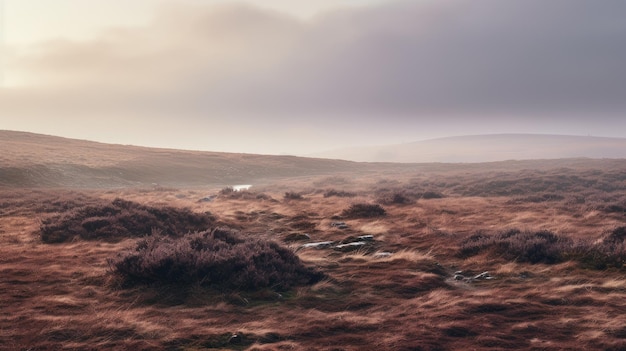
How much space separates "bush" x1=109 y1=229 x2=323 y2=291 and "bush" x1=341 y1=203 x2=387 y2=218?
10.5 m

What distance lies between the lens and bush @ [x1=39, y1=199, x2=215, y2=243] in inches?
597

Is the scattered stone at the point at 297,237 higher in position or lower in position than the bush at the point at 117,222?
lower

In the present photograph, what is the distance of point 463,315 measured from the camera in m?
7.90

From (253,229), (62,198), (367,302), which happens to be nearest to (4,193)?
(62,198)

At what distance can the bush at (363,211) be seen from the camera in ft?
69.6

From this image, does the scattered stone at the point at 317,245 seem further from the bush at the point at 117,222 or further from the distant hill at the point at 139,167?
the distant hill at the point at 139,167

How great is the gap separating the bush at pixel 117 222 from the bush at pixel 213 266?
169 inches

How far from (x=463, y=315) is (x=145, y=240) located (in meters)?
8.22

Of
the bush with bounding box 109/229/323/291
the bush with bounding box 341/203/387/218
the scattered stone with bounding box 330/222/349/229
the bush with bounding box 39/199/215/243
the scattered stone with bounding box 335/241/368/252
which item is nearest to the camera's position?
the bush with bounding box 109/229/323/291

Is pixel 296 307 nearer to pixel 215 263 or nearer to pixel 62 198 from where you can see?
pixel 215 263

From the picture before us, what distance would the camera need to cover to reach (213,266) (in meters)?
9.78

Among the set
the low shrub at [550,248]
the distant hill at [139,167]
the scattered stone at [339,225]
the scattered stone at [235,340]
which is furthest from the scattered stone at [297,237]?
the distant hill at [139,167]

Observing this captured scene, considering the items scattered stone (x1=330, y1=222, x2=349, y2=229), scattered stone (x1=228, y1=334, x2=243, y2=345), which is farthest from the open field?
scattered stone (x1=330, y1=222, x2=349, y2=229)

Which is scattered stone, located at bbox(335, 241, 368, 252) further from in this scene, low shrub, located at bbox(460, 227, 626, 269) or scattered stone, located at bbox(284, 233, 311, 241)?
low shrub, located at bbox(460, 227, 626, 269)
